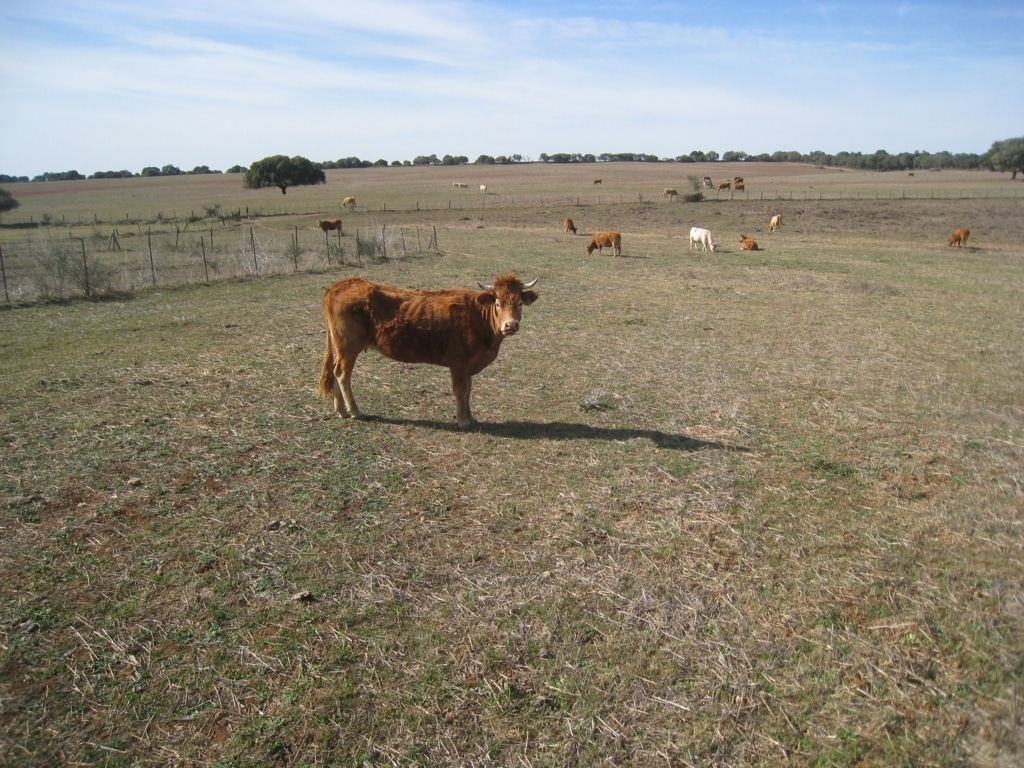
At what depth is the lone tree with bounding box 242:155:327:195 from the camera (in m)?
82.9

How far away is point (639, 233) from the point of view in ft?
120

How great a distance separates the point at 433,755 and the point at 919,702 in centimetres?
256

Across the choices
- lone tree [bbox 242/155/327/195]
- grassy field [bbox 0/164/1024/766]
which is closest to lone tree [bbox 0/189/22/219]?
lone tree [bbox 242/155/327/195]

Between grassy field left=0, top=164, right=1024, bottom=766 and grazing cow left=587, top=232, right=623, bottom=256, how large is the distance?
47.8 ft

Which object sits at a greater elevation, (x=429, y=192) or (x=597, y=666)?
(x=429, y=192)

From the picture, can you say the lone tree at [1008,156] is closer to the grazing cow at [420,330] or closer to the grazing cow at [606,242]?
the grazing cow at [606,242]

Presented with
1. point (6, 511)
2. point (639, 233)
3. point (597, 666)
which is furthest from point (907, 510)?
point (639, 233)

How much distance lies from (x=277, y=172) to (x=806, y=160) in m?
120

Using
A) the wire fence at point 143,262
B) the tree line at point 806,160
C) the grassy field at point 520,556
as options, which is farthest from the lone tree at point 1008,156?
the grassy field at point 520,556

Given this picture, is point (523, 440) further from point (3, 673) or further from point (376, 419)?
point (3, 673)

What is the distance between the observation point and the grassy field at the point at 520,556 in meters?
3.45

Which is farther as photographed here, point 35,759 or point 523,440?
point 523,440

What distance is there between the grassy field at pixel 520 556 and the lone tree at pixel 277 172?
78822 mm

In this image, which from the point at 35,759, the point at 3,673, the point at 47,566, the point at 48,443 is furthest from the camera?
the point at 48,443
